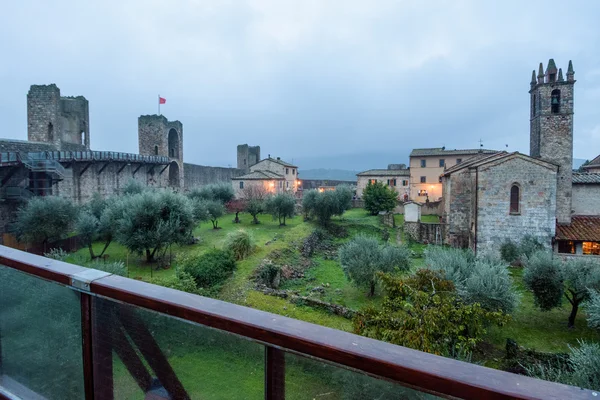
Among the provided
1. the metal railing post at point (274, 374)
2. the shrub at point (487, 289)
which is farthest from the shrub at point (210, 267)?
the metal railing post at point (274, 374)

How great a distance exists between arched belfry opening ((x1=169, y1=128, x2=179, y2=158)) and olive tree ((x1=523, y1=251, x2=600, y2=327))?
37209 millimetres

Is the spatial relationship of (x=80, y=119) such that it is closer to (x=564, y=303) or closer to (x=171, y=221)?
(x=171, y=221)

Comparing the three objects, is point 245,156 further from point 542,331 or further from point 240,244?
point 542,331

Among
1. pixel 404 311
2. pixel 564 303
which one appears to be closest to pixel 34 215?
pixel 404 311

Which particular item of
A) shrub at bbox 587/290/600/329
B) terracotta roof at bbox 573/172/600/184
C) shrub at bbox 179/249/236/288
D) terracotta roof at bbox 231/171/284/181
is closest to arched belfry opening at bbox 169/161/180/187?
terracotta roof at bbox 231/171/284/181

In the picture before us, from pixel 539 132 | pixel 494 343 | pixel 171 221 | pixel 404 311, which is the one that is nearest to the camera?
pixel 404 311

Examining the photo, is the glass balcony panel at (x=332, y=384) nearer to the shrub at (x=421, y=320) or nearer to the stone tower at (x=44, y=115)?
the shrub at (x=421, y=320)

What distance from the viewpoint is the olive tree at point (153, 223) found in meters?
15.2

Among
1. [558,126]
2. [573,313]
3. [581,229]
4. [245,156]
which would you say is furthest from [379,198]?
Answer: [245,156]

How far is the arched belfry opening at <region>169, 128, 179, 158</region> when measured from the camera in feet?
133

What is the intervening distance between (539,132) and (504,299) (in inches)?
602

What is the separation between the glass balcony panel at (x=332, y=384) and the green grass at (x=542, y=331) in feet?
35.6

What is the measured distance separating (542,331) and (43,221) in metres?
20.6

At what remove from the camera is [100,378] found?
1.55m
